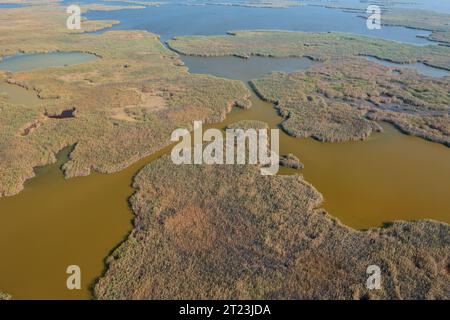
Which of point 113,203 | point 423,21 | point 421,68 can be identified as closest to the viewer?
point 113,203

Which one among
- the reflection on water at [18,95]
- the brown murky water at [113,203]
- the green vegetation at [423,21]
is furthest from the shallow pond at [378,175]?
the green vegetation at [423,21]

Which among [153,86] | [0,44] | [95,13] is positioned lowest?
[153,86]

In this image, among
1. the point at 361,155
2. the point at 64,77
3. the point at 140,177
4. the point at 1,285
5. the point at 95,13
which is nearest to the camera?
the point at 1,285

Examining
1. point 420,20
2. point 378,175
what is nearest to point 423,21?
point 420,20

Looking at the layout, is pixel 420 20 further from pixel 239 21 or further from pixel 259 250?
pixel 259 250

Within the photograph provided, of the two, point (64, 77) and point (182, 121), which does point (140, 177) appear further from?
point (64, 77)
